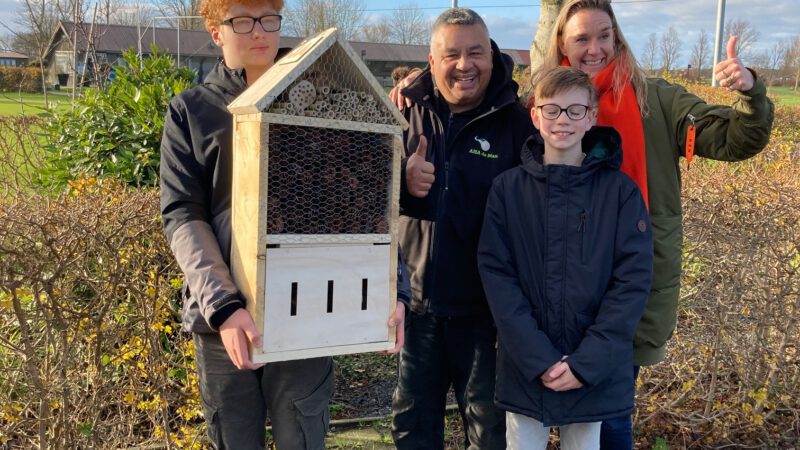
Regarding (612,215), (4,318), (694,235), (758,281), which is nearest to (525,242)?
(612,215)

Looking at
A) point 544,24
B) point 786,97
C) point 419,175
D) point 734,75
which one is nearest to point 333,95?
point 419,175

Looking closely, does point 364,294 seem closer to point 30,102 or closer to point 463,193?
point 463,193

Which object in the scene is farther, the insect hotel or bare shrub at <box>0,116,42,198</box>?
bare shrub at <box>0,116,42,198</box>

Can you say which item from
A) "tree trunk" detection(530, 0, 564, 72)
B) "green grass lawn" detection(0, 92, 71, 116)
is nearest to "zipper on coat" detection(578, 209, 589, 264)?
"tree trunk" detection(530, 0, 564, 72)

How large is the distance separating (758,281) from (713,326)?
1.12 ft

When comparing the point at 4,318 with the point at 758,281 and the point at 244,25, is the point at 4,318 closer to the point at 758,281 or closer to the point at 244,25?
the point at 244,25

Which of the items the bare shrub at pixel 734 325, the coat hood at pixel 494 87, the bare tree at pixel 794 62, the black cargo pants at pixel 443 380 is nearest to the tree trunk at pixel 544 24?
the bare shrub at pixel 734 325

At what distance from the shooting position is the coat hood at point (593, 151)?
246cm

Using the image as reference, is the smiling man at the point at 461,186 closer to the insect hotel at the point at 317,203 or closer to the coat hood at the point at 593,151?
the coat hood at the point at 593,151

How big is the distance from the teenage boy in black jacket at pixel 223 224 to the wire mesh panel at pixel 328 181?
0.27 meters

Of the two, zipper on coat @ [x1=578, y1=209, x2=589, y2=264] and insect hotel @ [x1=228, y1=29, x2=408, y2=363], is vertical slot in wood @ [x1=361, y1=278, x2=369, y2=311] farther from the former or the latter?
zipper on coat @ [x1=578, y1=209, x2=589, y2=264]

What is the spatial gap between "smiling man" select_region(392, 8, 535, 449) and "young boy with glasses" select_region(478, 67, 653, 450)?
0.21 metres

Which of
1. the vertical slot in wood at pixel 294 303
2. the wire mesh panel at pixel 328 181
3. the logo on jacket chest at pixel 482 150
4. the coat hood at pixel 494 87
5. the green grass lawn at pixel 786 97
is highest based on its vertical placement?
the green grass lawn at pixel 786 97

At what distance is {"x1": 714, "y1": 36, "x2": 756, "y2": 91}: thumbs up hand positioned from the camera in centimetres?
239
